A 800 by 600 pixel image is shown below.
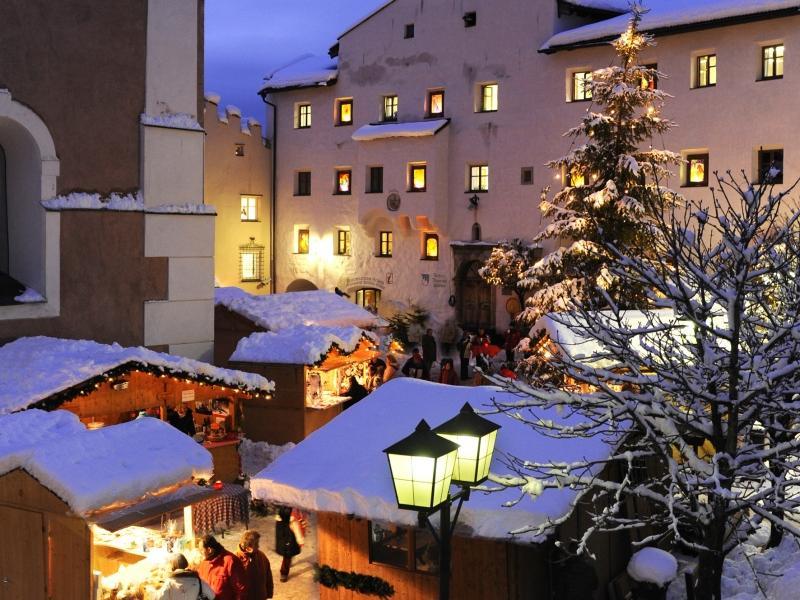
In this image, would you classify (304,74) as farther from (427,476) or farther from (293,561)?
(427,476)

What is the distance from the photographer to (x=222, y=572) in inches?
375

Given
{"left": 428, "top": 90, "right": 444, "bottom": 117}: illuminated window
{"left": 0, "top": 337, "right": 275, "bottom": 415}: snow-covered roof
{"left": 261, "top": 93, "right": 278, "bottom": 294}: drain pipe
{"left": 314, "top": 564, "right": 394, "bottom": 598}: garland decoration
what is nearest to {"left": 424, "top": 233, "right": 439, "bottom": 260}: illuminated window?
{"left": 428, "top": 90, "right": 444, "bottom": 117}: illuminated window

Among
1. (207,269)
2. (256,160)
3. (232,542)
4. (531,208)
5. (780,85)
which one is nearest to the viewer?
(232,542)

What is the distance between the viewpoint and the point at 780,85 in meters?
25.1

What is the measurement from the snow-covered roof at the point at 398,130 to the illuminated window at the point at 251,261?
250 inches

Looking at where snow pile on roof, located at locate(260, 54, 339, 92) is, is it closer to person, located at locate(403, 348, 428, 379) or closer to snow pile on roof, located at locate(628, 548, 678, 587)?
person, located at locate(403, 348, 428, 379)

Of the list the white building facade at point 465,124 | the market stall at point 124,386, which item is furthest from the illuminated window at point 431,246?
the market stall at point 124,386

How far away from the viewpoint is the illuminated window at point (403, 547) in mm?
9508

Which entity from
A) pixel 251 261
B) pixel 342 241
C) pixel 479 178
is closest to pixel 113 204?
pixel 479 178

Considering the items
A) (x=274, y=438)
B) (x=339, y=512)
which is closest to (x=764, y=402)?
(x=339, y=512)

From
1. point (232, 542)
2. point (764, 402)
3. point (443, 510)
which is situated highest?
point (764, 402)

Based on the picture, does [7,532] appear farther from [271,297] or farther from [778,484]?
[271,297]

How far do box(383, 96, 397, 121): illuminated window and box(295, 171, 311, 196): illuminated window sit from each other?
163 inches

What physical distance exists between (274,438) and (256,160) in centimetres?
2048
